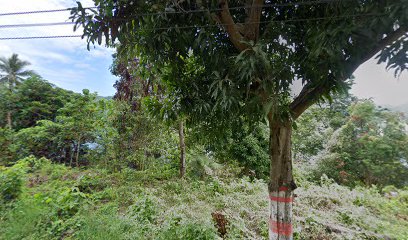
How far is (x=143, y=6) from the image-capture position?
69.2 inches

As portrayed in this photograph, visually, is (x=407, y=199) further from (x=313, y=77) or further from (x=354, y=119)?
(x=313, y=77)

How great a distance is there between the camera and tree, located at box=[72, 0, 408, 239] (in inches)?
47.3

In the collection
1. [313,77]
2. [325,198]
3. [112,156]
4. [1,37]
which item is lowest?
[325,198]

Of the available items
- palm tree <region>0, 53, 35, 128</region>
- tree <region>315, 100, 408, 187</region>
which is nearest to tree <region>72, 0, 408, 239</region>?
tree <region>315, 100, 408, 187</region>

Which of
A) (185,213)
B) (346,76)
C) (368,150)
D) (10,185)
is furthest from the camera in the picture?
(368,150)

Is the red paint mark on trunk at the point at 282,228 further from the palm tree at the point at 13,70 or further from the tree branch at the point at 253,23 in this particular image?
the palm tree at the point at 13,70

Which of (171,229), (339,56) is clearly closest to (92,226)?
(171,229)

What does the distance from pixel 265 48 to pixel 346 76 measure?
0.50 metres

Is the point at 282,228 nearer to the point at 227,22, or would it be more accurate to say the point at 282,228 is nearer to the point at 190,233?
the point at 190,233

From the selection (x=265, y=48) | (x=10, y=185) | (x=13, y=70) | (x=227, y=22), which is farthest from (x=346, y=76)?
(x=13, y=70)

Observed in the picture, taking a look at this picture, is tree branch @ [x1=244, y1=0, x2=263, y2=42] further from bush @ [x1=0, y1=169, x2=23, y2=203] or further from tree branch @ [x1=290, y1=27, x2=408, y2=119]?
bush @ [x1=0, y1=169, x2=23, y2=203]

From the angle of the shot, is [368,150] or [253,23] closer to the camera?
[253,23]

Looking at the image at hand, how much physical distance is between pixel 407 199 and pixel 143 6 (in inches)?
181

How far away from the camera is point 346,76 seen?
1.32 meters
